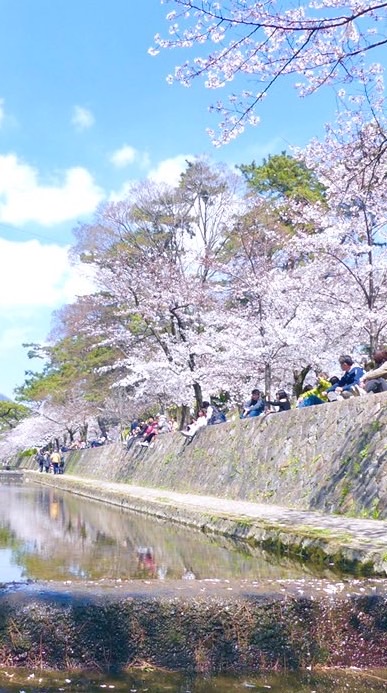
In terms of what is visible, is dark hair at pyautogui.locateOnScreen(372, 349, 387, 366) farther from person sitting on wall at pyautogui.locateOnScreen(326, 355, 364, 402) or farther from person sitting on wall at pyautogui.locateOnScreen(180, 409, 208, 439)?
person sitting on wall at pyautogui.locateOnScreen(180, 409, 208, 439)

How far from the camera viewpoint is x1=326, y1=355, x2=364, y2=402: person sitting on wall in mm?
9866

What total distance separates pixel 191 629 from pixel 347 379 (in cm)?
747

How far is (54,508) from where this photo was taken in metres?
14.6

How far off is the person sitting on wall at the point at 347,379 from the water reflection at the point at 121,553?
10.1ft

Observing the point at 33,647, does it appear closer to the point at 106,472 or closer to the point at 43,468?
the point at 106,472

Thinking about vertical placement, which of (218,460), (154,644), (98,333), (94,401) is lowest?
(154,644)

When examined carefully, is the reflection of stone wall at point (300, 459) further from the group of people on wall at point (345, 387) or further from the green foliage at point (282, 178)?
the green foliage at point (282, 178)

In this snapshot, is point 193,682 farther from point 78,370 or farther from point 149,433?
point 78,370

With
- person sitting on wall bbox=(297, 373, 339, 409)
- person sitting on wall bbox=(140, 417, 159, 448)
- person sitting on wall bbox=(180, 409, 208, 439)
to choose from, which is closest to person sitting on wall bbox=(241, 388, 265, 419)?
person sitting on wall bbox=(297, 373, 339, 409)

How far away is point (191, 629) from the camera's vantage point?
3242 millimetres

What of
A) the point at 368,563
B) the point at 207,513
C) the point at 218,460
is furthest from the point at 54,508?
the point at 368,563

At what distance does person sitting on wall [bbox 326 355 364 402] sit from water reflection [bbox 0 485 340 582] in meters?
3.09

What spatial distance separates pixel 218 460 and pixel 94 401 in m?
16.2

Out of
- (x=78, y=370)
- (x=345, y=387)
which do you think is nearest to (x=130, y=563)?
(x=345, y=387)
